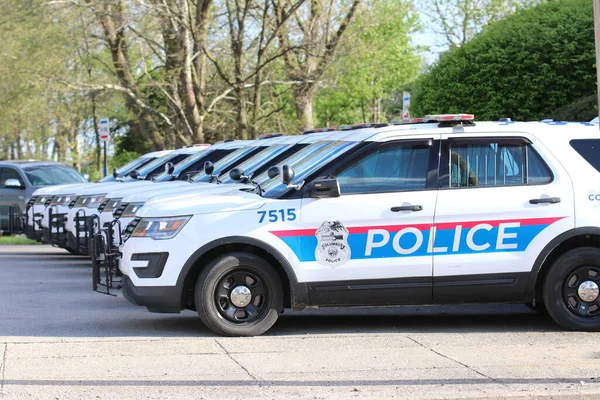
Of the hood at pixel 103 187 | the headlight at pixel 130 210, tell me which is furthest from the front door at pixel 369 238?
the hood at pixel 103 187

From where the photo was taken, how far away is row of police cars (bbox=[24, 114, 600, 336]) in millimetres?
8719

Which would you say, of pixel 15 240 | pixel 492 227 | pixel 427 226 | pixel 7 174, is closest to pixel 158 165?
pixel 15 240

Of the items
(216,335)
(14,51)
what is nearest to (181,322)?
(216,335)

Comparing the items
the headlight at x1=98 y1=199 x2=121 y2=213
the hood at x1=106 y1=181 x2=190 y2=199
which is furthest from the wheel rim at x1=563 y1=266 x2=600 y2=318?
the headlight at x1=98 y1=199 x2=121 y2=213

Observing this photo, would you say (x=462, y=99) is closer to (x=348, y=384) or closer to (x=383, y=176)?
(x=383, y=176)

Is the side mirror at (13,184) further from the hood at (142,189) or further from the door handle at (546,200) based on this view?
the door handle at (546,200)

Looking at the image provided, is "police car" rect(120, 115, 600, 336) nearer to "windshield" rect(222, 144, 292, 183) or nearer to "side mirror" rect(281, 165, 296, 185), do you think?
"side mirror" rect(281, 165, 296, 185)

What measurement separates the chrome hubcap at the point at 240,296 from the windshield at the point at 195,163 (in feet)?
21.5

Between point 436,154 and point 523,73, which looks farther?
point 523,73

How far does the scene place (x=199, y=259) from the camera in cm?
879

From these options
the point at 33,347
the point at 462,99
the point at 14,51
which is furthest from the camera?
the point at 14,51

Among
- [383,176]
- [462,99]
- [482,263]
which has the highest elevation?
[462,99]

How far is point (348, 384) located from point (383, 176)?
2.43m

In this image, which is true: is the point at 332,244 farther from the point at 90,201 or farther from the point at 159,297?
the point at 90,201
